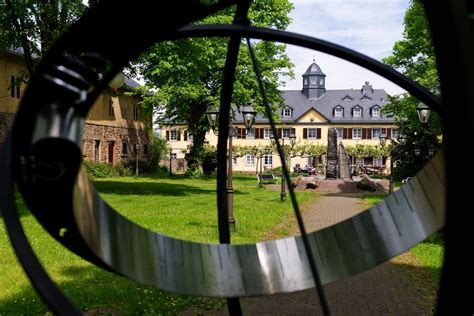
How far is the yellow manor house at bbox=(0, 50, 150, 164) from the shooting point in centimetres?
2964

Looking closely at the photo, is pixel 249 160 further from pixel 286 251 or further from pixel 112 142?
pixel 286 251

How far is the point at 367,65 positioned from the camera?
471 centimetres

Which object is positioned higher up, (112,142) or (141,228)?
(112,142)

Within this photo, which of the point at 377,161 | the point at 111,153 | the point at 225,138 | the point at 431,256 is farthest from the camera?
the point at 377,161

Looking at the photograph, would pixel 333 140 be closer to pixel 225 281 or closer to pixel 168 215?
pixel 168 215

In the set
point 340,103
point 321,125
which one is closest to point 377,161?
point 321,125

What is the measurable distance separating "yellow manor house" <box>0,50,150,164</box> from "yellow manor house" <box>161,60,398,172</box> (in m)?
14.7

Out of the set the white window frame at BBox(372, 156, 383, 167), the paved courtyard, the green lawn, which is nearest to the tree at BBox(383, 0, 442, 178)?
the green lawn

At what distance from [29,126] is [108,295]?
530cm

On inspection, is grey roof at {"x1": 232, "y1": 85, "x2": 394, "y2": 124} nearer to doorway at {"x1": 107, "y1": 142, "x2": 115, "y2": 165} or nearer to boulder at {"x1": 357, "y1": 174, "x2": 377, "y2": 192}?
doorway at {"x1": 107, "y1": 142, "x2": 115, "y2": 165}

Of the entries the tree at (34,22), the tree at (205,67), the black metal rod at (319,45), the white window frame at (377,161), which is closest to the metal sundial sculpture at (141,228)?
the black metal rod at (319,45)

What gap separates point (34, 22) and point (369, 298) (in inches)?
703

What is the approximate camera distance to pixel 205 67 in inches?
991

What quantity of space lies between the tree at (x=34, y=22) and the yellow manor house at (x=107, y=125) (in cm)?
873
